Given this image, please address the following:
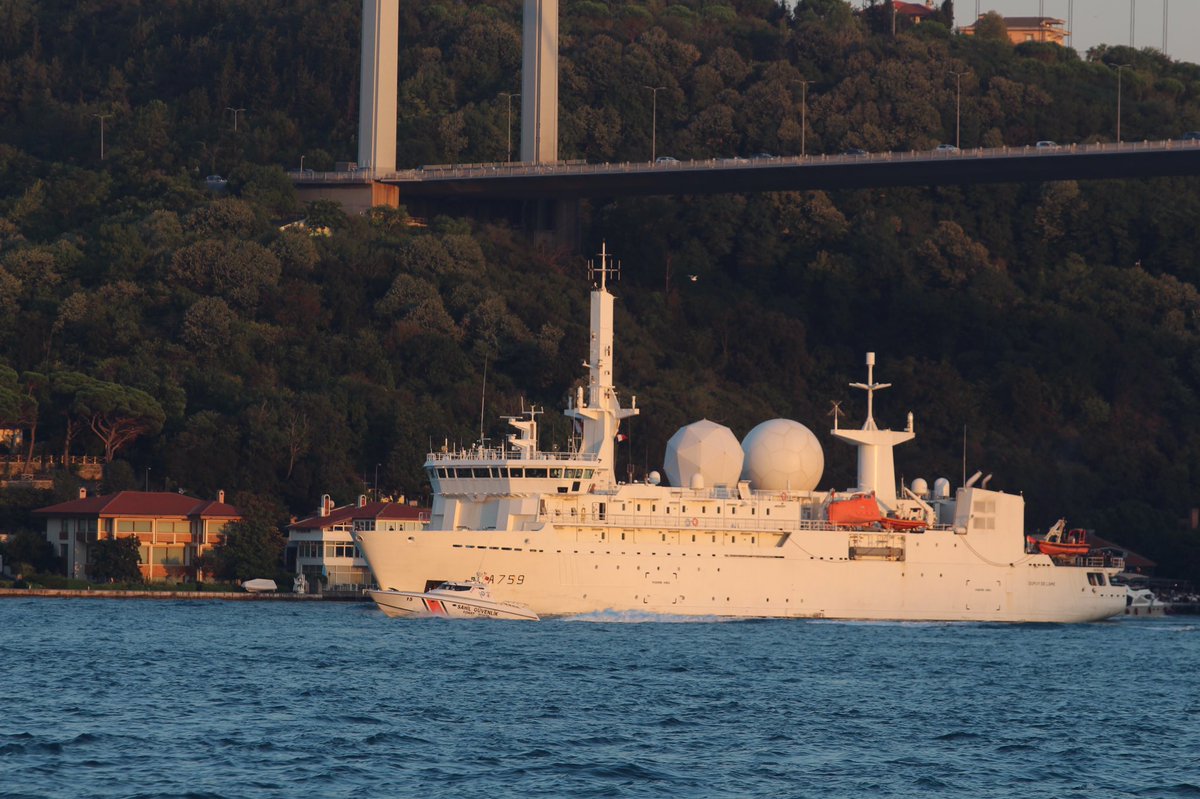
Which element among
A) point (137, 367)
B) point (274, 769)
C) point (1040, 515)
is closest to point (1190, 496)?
point (1040, 515)

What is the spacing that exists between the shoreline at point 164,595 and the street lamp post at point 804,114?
145 feet

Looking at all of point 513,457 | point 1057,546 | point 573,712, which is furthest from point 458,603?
point 1057,546

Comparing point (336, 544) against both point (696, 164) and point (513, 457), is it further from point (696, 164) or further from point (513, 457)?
point (696, 164)

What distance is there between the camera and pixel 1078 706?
35.3 m

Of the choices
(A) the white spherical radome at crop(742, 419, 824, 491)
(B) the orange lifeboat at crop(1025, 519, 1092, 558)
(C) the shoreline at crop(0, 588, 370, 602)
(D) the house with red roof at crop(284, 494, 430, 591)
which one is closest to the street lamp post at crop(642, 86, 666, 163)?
(D) the house with red roof at crop(284, 494, 430, 591)

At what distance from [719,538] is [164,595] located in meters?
Answer: 18.4

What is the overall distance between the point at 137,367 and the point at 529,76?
2809 centimetres

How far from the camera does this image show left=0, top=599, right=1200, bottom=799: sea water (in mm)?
26234

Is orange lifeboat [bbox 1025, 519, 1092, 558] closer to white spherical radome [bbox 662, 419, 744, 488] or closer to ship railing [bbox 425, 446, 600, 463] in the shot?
white spherical radome [bbox 662, 419, 744, 488]

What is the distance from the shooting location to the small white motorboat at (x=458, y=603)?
4962cm

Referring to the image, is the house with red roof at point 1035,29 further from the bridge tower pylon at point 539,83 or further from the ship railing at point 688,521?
the ship railing at point 688,521

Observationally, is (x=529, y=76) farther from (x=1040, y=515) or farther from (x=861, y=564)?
(x=861, y=564)

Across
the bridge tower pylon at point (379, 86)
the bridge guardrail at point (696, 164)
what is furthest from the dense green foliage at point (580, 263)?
the bridge tower pylon at point (379, 86)

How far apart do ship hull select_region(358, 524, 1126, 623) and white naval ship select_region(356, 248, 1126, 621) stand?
0.04 meters
